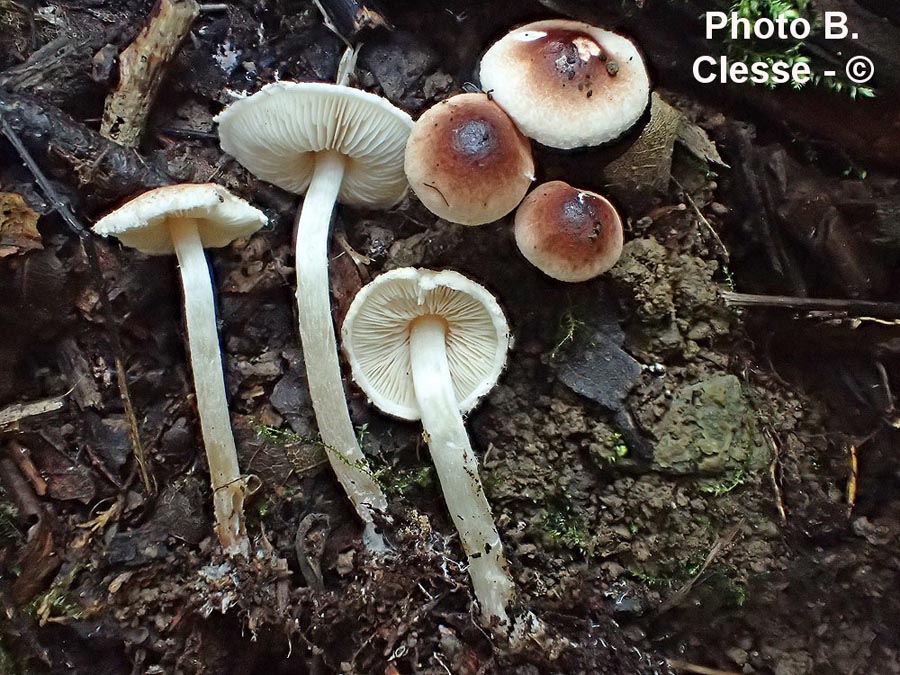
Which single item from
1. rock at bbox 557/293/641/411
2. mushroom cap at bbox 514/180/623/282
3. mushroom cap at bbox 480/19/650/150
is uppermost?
mushroom cap at bbox 480/19/650/150

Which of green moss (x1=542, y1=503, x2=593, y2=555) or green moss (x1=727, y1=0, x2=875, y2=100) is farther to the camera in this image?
green moss (x1=542, y1=503, x2=593, y2=555)

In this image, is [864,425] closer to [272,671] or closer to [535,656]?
[535,656]

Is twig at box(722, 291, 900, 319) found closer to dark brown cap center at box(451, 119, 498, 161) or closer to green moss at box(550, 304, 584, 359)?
green moss at box(550, 304, 584, 359)

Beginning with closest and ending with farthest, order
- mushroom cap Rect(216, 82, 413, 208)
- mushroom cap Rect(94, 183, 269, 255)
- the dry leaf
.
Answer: mushroom cap Rect(94, 183, 269, 255), mushroom cap Rect(216, 82, 413, 208), the dry leaf

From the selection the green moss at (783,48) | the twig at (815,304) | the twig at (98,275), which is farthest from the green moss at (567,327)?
the twig at (98,275)

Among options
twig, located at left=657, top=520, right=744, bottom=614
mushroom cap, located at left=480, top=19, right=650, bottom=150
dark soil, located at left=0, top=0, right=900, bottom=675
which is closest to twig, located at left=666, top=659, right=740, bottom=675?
dark soil, located at left=0, top=0, right=900, bottom=675

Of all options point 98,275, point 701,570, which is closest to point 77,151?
point 98,275

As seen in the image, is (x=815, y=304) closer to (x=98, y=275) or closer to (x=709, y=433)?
(x=709, y=433)

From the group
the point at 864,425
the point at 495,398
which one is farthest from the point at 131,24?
the point at 864,425
